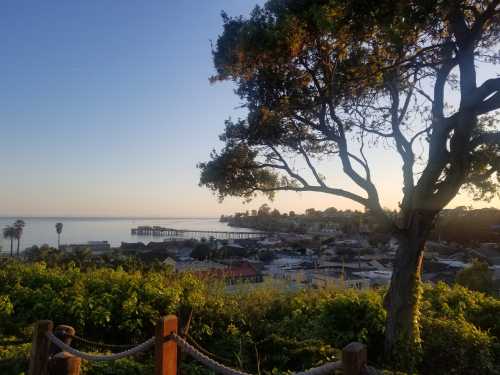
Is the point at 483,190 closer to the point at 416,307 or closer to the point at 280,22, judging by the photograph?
the point at 416,307

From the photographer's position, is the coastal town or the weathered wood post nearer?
the weathered wood post

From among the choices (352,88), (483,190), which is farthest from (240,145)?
(483,190)

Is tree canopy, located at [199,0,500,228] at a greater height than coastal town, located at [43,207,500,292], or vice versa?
tree canopy, located at [199,0,500,228]

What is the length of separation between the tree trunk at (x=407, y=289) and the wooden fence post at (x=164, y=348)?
2.76m

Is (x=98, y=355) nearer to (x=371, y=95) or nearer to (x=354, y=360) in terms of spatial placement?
(x=354, y=360)

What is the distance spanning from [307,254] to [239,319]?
43.2 metres

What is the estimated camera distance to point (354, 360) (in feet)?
5.77

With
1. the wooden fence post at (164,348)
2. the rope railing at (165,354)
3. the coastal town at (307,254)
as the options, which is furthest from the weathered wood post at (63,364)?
the coastal town at (307,254)

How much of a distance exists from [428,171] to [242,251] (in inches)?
1551

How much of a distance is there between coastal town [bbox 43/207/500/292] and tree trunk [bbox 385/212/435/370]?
4.28ft

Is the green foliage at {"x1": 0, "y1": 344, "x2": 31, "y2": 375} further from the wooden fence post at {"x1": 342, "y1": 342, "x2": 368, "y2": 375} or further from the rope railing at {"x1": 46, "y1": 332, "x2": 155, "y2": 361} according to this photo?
the wooden fence post at {"x1": 342, "y1": 342, "x2": 368, "y2": 375}

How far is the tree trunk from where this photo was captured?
445 centimetres

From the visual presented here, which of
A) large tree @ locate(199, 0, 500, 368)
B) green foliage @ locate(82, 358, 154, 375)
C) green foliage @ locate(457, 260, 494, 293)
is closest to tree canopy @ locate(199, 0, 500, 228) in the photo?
large tree @ locate(199, 0, 500, 368)

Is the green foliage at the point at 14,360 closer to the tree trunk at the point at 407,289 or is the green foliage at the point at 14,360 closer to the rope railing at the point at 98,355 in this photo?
the rope railing at the point at 98,355
